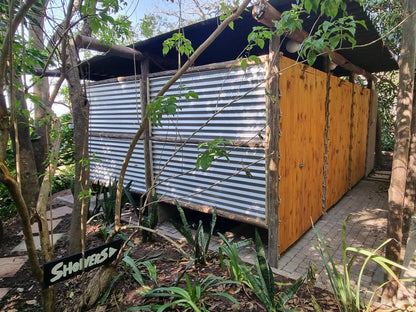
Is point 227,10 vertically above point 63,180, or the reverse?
point 227,10

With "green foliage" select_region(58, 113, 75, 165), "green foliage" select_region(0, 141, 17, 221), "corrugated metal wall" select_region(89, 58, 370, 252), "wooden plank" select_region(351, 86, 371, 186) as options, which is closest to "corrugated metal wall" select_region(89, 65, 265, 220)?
"corrugated metal wall" select_region(89, 58, 370, 252)

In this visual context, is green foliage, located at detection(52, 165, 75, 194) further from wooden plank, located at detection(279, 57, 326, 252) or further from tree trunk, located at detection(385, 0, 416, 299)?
tree trunk, located at detection(385, 0, 416, 299)

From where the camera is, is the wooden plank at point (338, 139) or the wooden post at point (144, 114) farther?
the wooden plank at point (338, 139)

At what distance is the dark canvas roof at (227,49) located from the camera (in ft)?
10.1

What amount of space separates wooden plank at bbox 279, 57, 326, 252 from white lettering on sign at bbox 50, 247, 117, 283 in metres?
1.93

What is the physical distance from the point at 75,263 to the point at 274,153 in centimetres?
208

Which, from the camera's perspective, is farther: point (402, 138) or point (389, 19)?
point (389, 19)

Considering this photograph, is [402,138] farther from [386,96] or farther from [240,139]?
[386,96]

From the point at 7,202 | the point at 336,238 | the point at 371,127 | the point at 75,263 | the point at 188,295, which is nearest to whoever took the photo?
the point at 75,263

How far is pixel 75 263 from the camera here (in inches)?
72.5

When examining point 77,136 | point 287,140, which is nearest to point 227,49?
point 287,140

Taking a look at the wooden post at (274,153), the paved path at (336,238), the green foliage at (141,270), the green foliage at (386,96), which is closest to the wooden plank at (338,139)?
the paved path at (336,238)

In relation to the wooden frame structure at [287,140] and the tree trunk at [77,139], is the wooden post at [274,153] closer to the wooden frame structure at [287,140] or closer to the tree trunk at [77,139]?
the wooden frame structure at [287,140]

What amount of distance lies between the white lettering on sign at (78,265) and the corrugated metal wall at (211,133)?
0.88 meters
